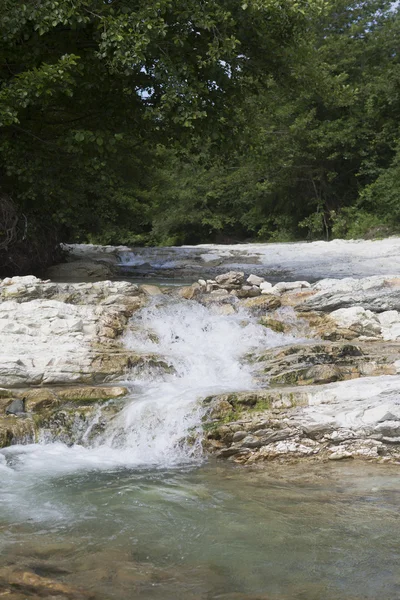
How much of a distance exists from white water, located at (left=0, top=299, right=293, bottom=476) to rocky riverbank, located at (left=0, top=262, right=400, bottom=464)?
15 centimetres

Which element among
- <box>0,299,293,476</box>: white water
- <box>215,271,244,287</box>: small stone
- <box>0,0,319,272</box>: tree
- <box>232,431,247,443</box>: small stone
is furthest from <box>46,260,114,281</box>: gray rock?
<box>232,431,247,443</box>: small stone

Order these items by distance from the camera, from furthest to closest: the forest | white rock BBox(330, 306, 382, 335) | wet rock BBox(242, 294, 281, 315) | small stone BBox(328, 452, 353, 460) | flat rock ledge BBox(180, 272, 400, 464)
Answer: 1. the forest
2. wet rock BBox(242, 294, 281, 315)
3. white rock BBox(330, 306, 382, 335)
4. flat rock ledge BBox(180, 272, 400, 464)
5. small stone BBox(328, 452, 353, 460)

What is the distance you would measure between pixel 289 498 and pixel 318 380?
268 centimetres

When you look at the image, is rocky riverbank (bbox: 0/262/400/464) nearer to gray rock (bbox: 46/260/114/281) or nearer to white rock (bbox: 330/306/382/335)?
white rock (bbox: 330/306/382/335)

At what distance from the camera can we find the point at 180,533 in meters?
4.53

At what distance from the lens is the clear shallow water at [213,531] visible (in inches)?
146

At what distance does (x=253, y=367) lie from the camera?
8508 mm

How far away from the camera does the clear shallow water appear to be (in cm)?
370

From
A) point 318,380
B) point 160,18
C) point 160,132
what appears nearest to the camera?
point 318,380

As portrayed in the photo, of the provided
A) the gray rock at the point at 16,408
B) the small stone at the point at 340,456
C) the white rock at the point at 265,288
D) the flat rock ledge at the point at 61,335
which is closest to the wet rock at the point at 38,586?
the small stone at the point at 340,456

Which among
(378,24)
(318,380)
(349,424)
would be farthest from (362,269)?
(378,24)

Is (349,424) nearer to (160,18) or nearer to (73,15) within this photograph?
(160,18)

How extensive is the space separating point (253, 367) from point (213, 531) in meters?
4.08

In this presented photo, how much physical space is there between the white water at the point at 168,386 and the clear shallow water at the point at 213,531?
0.52 meters
